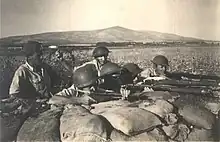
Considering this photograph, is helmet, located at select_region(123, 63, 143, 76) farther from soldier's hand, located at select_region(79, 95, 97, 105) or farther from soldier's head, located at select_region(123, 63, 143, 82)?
soldier's hand, located at select_region(79, 95, 97, 105)

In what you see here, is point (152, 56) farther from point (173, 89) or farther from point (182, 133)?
point (182, 133)

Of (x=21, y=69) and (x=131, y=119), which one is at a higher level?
(x=21, y=69)

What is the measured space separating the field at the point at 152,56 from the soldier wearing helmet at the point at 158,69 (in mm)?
Answer: 17

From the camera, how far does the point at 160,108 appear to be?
1.66 meters

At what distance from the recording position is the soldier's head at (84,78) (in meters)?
1.67

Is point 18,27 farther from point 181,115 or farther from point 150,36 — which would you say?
point 181,115

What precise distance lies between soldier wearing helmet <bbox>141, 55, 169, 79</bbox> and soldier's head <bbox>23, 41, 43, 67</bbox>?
0.40m

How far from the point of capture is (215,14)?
5.64 feet

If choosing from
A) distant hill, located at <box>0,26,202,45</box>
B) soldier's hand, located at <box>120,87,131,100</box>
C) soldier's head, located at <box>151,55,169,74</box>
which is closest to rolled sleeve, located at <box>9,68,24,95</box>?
distant hill, located at <box>0,26,202,45</box>

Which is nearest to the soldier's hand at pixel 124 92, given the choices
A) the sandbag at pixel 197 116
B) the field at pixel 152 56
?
the field at pixel 152 56

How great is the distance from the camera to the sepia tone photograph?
165 centimetres

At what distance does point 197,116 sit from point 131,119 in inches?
10.2

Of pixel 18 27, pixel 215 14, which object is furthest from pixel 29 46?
pixel 215 14

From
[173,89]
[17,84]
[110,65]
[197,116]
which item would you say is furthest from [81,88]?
[197,116]
